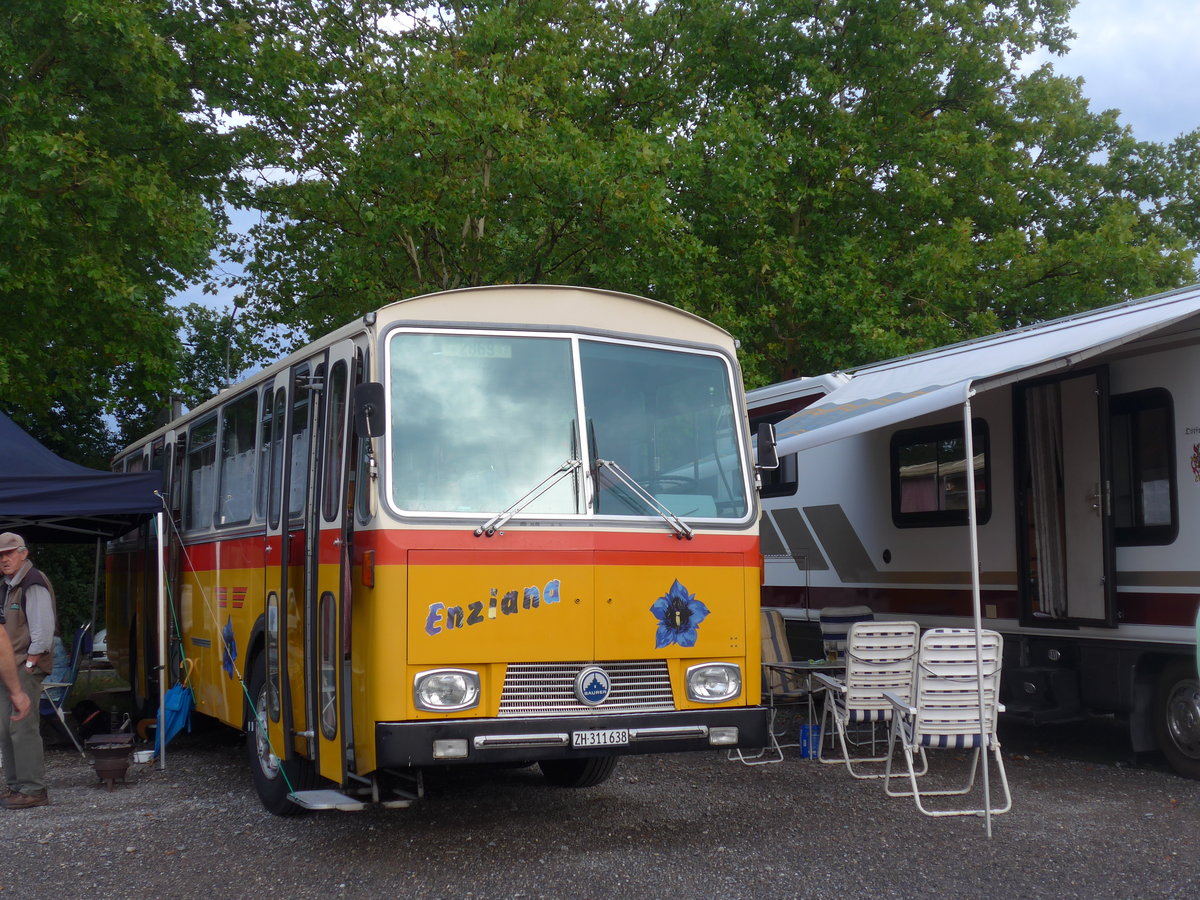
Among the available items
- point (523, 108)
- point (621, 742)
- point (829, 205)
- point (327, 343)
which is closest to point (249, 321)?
point (523, 108)

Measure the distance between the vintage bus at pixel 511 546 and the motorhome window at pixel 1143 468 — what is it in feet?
11.5

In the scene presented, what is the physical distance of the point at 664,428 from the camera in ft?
22.2

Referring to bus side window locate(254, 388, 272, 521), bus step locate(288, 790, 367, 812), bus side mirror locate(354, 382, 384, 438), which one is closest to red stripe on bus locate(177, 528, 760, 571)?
bus side mirror locate(354, 382, 384, 438)

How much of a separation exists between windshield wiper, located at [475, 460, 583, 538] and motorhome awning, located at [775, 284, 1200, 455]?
232cm

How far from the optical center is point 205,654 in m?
9.49

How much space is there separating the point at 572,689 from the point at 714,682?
2.67ft

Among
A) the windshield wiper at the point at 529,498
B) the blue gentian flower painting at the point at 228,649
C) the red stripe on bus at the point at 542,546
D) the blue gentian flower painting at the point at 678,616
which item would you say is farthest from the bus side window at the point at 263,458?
the blue gentian flower painting at the point at 678,616

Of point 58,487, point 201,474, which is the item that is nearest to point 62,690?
point 201,474

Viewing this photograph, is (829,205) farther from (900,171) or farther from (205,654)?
(205,654)

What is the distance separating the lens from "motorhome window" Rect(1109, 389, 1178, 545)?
28.4 ft

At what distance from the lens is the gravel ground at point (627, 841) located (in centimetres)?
591

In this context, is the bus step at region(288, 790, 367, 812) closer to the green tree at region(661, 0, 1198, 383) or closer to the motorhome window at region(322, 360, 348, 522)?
the motorhome window at region(322, 360, 348, 522)

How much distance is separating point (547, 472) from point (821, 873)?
7.90 feet

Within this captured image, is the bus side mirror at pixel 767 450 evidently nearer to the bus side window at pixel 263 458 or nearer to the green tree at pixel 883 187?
the bus side window at pixel 263 458
